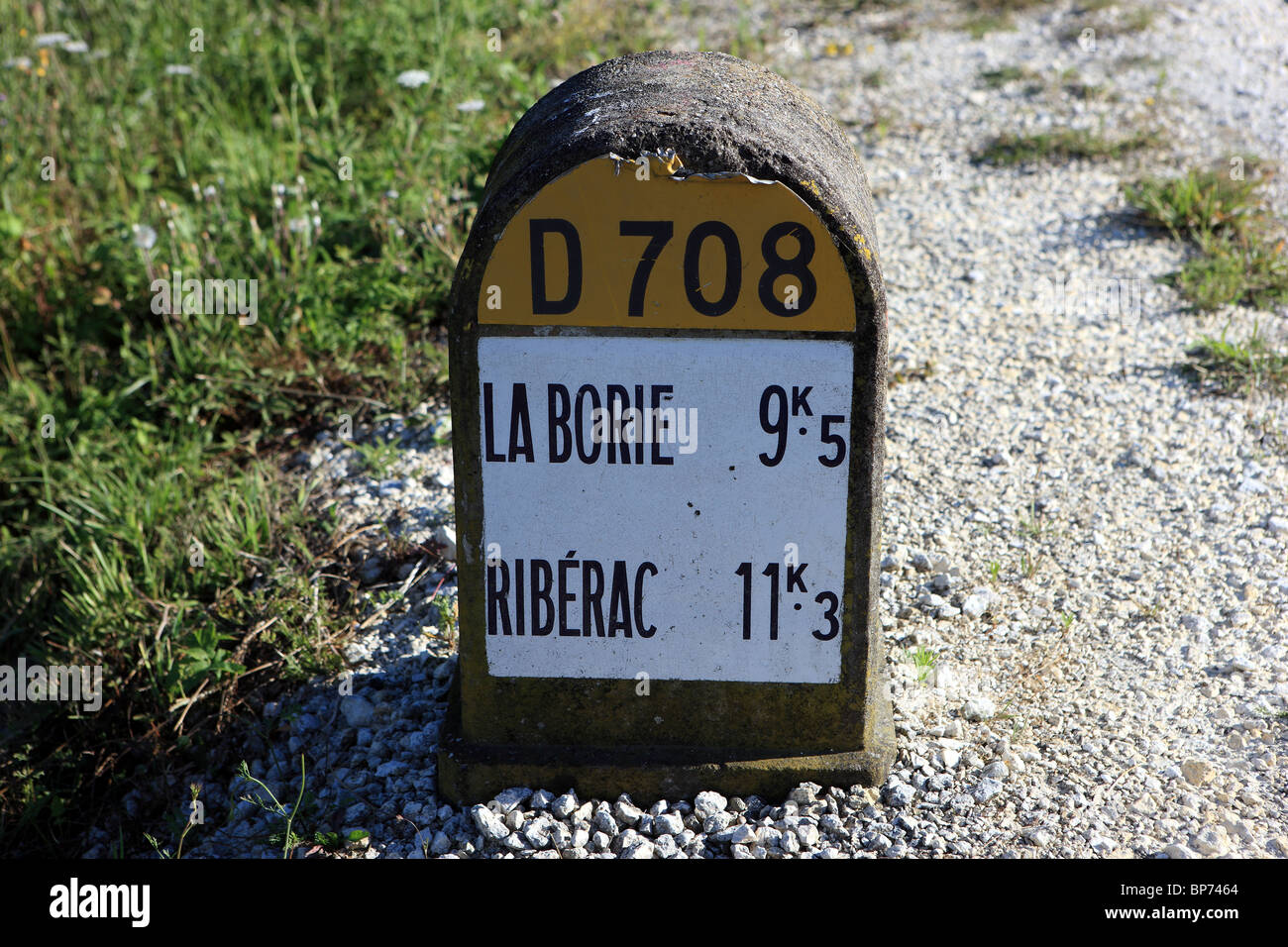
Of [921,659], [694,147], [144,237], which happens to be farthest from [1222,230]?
[144,237]

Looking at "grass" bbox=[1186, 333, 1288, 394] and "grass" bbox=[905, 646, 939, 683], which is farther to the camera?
"grass" bbox=[1186, 333, 1288, 394]

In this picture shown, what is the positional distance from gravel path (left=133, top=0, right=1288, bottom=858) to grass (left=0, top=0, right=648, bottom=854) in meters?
0.26

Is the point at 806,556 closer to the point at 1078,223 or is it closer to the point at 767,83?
the point at 767,83

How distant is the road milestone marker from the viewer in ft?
7.41

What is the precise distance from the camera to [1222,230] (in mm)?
4707

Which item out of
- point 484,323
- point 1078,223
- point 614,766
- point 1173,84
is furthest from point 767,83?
point 1173,84

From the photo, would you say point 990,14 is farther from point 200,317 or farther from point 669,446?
point 669,446

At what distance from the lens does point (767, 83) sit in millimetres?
2590

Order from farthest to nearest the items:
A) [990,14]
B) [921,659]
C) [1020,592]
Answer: [990,14] → [1020,592] → [921,659]

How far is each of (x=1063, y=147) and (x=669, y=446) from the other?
3.75m

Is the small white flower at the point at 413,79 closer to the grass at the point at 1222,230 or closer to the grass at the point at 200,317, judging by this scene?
the grass at the point at 200,317

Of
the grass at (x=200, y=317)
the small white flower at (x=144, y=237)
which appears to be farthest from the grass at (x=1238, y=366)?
the small white flower at (x=144, y=237)

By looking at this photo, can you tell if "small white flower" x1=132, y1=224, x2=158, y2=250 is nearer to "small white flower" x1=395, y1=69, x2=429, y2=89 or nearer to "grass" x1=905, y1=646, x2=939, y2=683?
"small white flower" x1=395, y1=69, x2=429, y2=89

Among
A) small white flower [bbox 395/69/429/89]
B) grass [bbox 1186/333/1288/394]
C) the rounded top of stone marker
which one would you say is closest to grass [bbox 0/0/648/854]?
small white flower [bbox 395/69/429/89]
